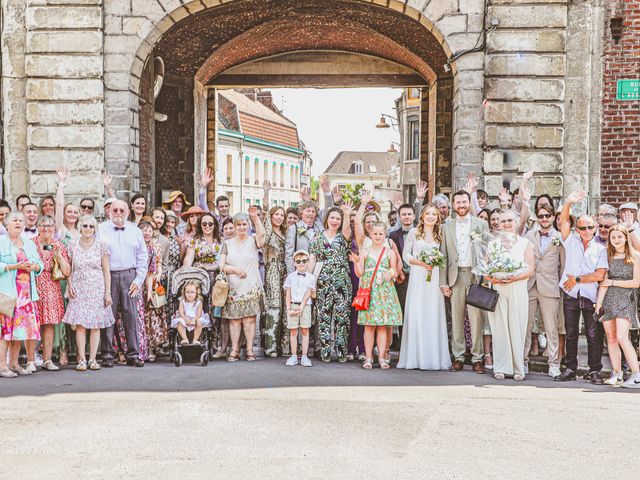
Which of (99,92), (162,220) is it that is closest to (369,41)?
(99,92)

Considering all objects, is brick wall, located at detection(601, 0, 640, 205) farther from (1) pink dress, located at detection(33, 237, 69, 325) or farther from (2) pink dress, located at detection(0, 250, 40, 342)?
(2) pink dress, located at detection(0, 250, 40, 342)

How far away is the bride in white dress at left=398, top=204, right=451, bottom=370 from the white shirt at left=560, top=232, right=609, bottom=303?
4.46 ft

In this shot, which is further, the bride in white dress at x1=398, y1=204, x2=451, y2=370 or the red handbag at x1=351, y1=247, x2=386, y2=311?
the red handbag at x1=351, y1=247, x2=386, y2=311

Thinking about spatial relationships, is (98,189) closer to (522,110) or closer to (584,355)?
(522,110)

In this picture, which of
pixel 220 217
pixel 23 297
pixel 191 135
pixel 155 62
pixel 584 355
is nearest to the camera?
pixel 23 297

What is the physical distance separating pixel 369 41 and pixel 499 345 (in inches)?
390

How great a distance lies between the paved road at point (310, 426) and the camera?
543cm

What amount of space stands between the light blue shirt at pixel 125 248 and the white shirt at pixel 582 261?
454cm

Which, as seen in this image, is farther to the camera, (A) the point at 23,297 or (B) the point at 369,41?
(B) the point at 369,41

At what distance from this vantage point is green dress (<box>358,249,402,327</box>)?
30.9 feet

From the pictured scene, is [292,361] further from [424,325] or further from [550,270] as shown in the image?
[550,270]

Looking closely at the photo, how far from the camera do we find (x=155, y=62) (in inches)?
585

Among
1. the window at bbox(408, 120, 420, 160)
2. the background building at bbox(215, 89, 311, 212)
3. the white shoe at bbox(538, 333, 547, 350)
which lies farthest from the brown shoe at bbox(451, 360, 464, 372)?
the background building at bbox(215, 89, 311, 212)

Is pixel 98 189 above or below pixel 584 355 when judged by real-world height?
above
